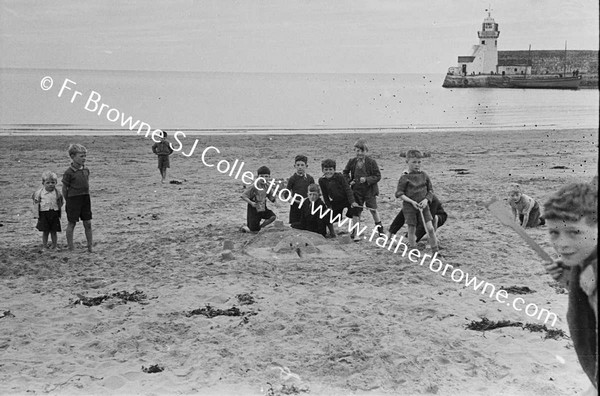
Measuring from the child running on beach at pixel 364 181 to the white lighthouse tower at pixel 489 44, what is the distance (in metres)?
99.0

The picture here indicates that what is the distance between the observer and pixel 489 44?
4222 inches

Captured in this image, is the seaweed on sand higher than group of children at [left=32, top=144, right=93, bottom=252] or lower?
lower

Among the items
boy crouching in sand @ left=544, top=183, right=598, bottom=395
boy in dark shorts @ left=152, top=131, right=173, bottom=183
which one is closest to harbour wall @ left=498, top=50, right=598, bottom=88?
boy in dark shorts @ left=152, top=131, right=173, bottom=183

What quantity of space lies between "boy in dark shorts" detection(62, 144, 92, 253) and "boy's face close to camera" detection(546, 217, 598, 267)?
702 cm

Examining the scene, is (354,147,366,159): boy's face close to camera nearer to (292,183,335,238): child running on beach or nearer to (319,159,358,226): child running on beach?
(319,159,358,226): child running on beach

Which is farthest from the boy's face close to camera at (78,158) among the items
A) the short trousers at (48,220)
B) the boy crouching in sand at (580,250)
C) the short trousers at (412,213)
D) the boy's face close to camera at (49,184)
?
the boy crouching in sand at (580,250)

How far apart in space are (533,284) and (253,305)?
3.12 meters

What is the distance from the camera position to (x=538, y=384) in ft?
14.9

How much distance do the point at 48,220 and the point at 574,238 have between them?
7.63 meters

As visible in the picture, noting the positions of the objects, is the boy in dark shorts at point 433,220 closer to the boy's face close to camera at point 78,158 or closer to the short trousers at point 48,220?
the boy's face close to camera at point 78,158

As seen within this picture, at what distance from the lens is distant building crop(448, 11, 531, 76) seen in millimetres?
104375

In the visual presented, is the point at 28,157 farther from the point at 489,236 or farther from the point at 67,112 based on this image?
the point at 67,112

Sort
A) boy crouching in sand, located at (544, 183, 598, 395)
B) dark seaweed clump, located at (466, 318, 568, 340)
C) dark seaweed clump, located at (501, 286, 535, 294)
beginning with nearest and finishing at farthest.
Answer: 1. boy crouching in sand, located at (544, 183, 598, 395)
2. dark seaweed clump, located at (466, 318, 568, 340)
3. dark seaweed clump, located at (501, 286, 535, 294)

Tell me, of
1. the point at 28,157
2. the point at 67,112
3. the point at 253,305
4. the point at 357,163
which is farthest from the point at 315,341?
the point at 67,112
